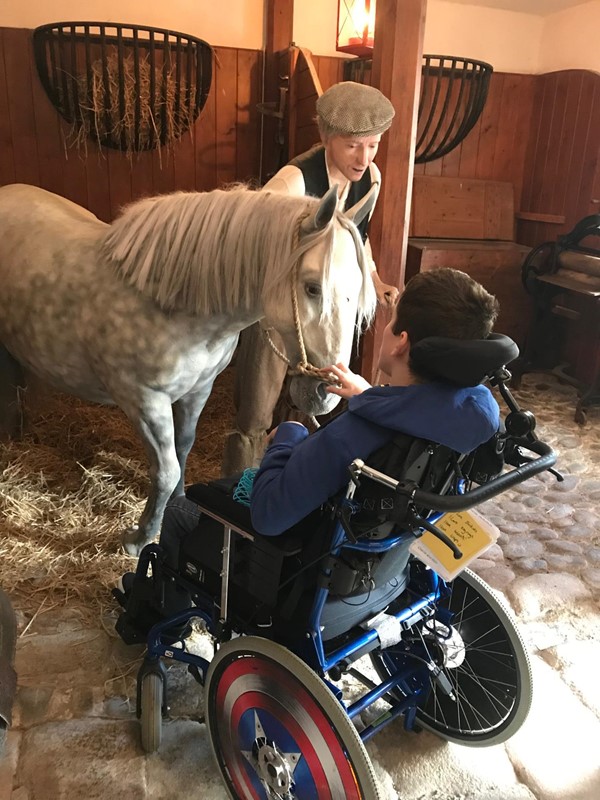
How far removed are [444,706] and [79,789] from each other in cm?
77

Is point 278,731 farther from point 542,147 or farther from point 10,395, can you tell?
point 542,147

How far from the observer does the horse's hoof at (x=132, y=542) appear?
6.42 ft

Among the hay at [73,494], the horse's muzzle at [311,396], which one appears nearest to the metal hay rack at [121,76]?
the hay at [73,494]

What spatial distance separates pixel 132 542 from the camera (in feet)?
6.43

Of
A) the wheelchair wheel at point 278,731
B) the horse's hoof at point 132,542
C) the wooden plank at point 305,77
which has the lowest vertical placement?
the horse's hoof at point 132,542

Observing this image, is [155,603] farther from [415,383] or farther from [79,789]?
[415,383]

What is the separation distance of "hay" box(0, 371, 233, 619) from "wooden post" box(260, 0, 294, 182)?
1350 mm

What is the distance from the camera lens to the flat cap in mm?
1716

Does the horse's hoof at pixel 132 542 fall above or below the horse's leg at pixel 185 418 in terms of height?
below

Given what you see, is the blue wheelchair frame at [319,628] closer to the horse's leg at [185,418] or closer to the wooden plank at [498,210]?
the horse's leg at [185,418]

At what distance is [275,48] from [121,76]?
0.80m

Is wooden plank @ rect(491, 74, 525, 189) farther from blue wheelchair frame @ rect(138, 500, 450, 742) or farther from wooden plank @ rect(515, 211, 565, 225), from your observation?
blue wheelchair frame @ rect(138, 500, 450, 742)

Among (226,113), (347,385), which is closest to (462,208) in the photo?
(226,113)

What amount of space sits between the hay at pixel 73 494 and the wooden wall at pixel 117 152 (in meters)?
1.03
